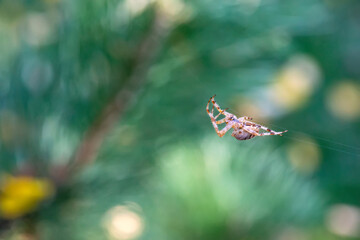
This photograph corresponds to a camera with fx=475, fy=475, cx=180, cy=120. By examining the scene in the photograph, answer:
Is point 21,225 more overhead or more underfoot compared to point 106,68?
more underfoot

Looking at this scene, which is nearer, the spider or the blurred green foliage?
the blurred green foliage

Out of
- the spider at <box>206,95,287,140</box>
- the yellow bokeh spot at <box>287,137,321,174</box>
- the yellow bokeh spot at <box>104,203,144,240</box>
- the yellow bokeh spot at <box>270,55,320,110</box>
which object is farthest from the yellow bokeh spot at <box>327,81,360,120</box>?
the yellow bokeh spot at <box>104,203,144,240</box>

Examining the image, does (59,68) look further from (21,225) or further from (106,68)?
(21,225)

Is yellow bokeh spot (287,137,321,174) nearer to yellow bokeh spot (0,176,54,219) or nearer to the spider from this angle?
the spider

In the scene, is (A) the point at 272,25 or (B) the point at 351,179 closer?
(A) the point at 272,25

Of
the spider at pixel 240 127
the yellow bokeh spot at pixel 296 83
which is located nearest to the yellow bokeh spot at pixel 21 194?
the spider at pixel 240 127

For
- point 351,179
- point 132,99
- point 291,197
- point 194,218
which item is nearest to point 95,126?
point 132,99

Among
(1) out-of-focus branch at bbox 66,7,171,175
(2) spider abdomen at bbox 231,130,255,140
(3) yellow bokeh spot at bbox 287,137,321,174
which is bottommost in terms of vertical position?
(1) out-of-focus branch at bbox 66,7,171,175

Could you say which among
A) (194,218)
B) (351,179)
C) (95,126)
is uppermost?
(351,179)
